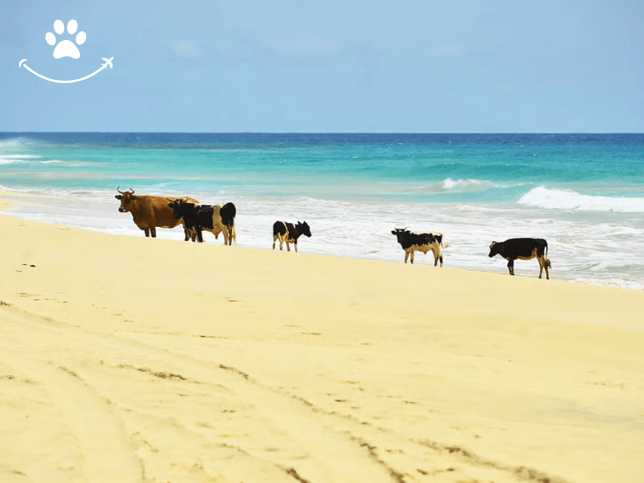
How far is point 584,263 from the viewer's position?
674 inches

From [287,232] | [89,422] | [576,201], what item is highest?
[576,201]

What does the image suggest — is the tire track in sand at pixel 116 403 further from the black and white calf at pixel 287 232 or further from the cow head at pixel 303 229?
the cow head at pixel 303 229

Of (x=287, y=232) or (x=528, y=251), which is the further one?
(x=287, y=232)

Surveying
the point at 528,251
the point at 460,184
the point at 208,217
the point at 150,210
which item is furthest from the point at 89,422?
the point at 460,184

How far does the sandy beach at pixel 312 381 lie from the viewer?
14.4 ft

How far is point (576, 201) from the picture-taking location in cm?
3578

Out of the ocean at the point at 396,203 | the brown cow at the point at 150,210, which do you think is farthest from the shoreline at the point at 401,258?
the brown cow at the point at 150,210

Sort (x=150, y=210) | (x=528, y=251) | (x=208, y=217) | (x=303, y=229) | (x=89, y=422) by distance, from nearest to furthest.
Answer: (x=89, y=422) → (x=528, y=251) → (x=208, y=217) → (x=303, y=229) → (x=150, y=210)

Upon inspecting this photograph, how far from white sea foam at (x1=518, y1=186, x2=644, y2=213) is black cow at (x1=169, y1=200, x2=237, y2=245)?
712 inches

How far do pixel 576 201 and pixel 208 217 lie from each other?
72.5ft

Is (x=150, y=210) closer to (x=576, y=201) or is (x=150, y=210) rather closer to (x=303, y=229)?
(x=303, y=229)

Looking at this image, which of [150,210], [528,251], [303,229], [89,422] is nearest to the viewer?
[89,422]

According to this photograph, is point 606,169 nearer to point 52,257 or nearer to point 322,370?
point 52,257

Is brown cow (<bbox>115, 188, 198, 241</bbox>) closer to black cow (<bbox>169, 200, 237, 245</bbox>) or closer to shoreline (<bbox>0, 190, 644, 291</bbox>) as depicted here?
shoreline (<bbox>0, 190, 644, 291</bbox>)
